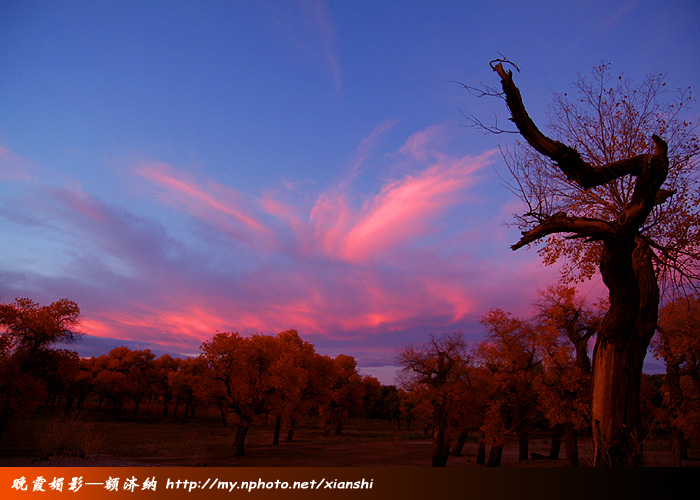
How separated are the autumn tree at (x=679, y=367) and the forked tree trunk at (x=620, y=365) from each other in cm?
2147

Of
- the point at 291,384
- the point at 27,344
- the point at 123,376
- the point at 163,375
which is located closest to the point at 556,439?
the point at 291,384

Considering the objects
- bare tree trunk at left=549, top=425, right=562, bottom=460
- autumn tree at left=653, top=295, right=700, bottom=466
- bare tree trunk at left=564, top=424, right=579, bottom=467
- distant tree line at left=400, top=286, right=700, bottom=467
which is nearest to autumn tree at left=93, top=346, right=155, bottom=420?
distant tree line at left=400, top=286, right=700, bottom=467

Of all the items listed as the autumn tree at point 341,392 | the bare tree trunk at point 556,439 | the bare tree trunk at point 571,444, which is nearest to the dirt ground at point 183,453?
the bare tree trunk at point 571,444

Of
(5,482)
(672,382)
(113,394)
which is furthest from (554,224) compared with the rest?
(113,394)

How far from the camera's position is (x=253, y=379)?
35219mm

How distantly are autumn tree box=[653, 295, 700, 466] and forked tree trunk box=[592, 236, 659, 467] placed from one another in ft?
70.5

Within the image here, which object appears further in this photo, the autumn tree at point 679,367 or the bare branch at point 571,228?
the autumn tree at point 679,367

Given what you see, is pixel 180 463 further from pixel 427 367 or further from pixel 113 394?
pixel 113 394

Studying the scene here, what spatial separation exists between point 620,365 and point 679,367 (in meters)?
25.3

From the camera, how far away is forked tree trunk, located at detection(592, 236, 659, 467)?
7.35 m

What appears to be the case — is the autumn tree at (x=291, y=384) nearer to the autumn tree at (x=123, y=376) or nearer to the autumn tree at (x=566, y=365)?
the autumn tree at (x=566, y=365)

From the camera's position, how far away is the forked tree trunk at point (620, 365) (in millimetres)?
7348

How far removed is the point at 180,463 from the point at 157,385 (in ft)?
180

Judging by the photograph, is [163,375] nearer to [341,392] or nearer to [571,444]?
[341,392]
